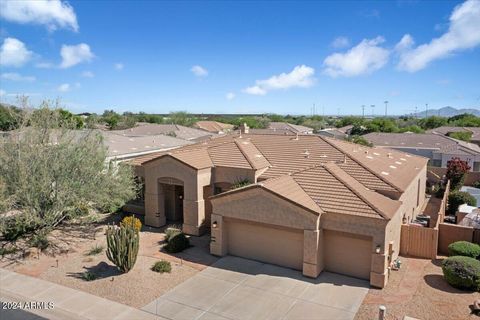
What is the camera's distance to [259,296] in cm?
1417

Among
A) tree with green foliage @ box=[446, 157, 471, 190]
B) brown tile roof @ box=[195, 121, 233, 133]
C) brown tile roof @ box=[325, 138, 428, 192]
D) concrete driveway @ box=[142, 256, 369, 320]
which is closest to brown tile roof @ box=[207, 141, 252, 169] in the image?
brown tile roof @ box=[325, 138, 428, 192]

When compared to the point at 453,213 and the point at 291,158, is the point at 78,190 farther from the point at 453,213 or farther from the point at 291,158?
the point at 453,213

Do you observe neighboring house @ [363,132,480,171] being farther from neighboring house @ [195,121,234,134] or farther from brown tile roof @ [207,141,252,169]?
neighboring house @ [195,121,234,134]

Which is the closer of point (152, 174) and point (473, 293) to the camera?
point (473, 293)

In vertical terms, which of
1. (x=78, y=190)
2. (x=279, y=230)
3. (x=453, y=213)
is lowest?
(x=453, y=213)

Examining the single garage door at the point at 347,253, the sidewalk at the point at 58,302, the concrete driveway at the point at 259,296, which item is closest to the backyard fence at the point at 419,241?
the single garage door at the point at 347,253

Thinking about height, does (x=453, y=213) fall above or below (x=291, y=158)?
below

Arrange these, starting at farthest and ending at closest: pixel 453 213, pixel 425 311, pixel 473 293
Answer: pixel 453 213 < pixel 473 293 < pixel 425 311

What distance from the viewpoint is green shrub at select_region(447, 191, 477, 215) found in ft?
86.9

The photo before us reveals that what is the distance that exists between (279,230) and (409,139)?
42.5m

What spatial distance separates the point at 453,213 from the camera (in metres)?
26.7

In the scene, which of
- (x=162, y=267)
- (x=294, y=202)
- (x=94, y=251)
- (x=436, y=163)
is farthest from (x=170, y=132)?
(x=294, y=202)

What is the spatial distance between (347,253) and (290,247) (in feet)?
8.26

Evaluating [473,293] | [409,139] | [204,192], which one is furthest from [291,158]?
[409,139]
